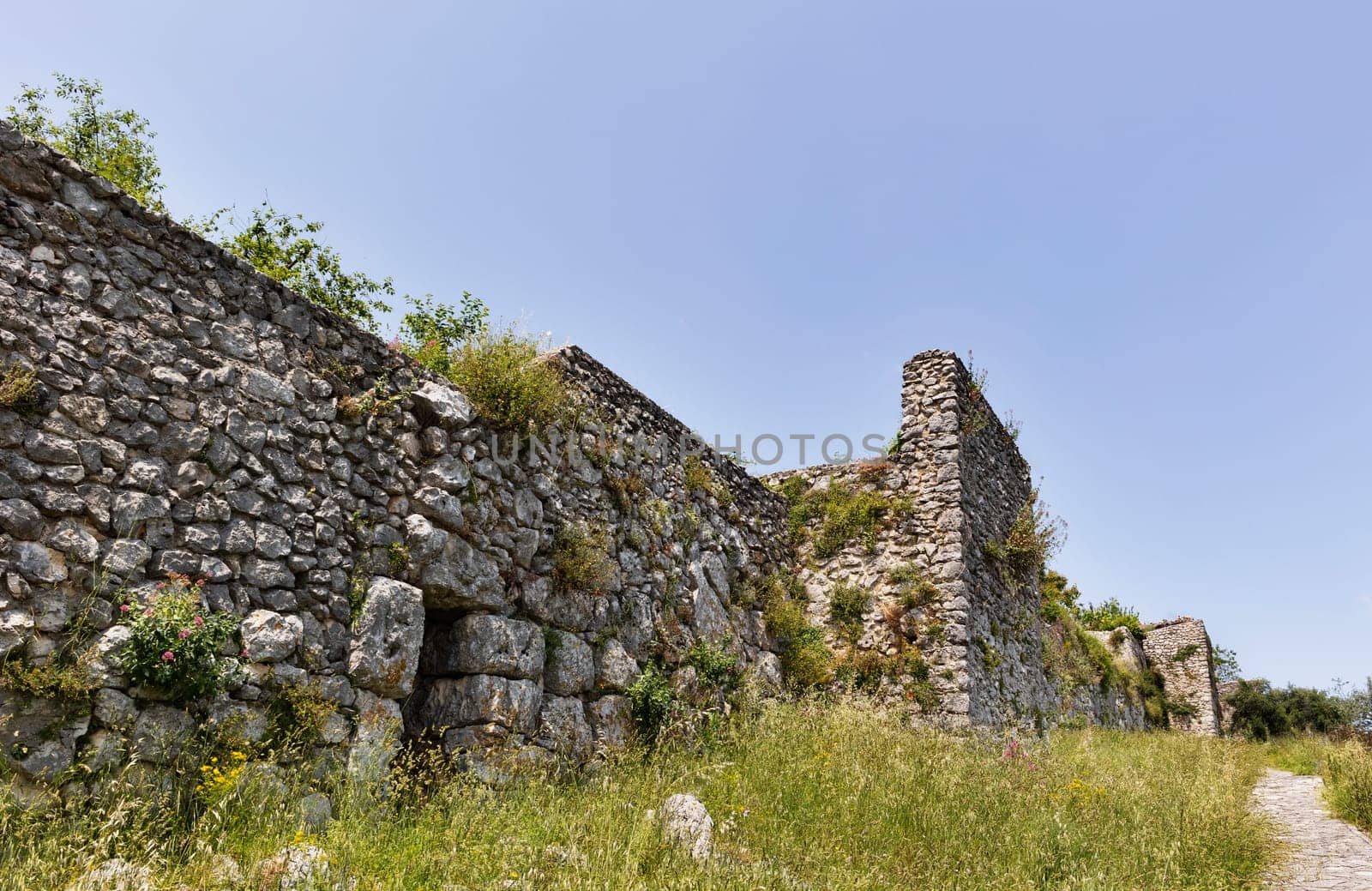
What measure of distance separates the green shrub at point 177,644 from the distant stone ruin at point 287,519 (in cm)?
7

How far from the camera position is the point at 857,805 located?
235 inches

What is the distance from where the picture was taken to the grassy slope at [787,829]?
13.3 ft

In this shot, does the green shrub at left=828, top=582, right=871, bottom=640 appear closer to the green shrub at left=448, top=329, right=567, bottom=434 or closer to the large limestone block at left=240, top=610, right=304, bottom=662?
the green shrub at left=448, top=329, right=567, bottom=434

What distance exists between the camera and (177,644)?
4.59 metres

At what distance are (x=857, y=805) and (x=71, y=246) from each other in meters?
6.77

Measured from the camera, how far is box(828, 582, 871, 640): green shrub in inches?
438

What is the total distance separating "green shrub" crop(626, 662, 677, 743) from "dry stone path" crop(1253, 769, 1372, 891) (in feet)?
17.7

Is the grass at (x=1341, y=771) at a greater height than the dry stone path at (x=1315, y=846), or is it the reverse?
the grass at (x=1341, y=771)

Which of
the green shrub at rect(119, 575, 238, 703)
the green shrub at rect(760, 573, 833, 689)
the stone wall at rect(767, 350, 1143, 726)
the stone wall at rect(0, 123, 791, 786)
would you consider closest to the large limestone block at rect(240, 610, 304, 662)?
the stone wall at rect(0, 123, 791, 786)

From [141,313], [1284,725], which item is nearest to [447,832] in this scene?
[141,313]

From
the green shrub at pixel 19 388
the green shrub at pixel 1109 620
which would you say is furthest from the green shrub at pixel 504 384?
the green shrub at pixel 1109 620

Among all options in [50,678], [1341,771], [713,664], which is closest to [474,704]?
[50,678]

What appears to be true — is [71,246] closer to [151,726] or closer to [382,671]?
[151,726]

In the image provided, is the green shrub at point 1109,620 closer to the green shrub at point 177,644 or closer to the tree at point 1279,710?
the tree at point 1279,710
